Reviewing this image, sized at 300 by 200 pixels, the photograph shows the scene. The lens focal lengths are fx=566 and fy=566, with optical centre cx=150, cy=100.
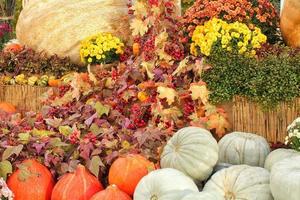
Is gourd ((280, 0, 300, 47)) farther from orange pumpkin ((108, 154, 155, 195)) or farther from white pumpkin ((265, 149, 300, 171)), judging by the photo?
orange pumpkin ((108, 154, 155, 195))

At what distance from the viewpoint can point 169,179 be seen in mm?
3408

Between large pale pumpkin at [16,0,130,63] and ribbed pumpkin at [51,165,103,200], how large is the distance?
2.31m

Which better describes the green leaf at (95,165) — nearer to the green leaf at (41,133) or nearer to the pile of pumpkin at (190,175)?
the pile of pumpkin at (190,175)

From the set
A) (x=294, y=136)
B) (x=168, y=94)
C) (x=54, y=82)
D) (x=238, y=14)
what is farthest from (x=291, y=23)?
(x=54, y=82)

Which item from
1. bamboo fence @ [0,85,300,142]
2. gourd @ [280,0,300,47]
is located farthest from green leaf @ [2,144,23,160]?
gourd @ [280,0,300,47]

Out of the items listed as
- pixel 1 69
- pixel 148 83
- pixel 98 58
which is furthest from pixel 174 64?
pixel 1 69

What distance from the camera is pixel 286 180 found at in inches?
120

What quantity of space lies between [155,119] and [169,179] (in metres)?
1.15

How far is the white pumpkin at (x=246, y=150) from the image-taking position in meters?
3.87

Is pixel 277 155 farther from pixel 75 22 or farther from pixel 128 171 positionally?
pixel 75 22

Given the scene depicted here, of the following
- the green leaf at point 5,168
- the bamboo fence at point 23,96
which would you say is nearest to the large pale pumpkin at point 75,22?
the bamboo fence at point 23,96

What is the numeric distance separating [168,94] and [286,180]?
64.7 inches

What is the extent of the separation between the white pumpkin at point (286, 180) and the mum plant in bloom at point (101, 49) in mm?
2787

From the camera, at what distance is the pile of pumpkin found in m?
3.24
